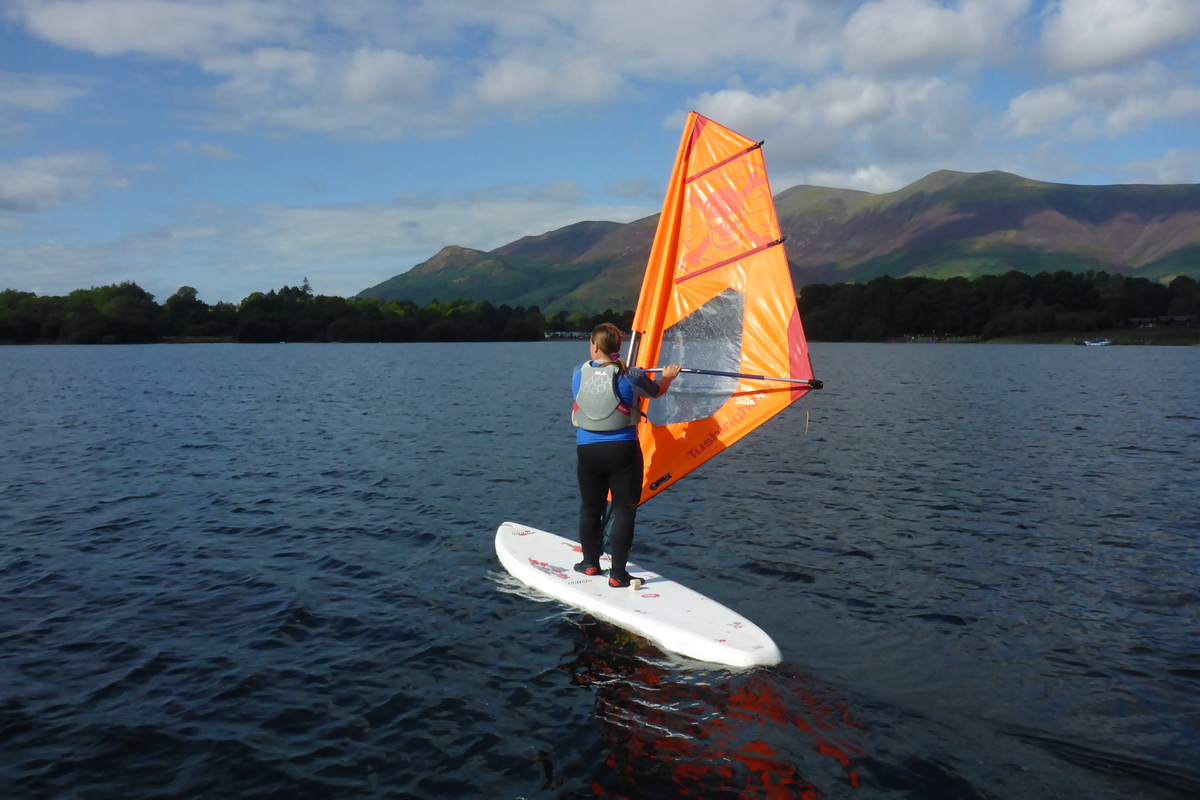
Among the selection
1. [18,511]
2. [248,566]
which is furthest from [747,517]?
[18,511]

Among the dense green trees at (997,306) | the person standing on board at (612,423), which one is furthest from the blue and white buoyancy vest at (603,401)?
the dense green trees at (997,306)

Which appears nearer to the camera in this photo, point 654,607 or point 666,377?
point 666,377

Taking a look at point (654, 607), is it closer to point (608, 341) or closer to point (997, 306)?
point (608, 341)

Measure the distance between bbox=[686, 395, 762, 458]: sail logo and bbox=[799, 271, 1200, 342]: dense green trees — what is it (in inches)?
6945

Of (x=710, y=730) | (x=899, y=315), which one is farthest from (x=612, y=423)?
(x=899, y=315)

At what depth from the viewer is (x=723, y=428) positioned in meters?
9.75

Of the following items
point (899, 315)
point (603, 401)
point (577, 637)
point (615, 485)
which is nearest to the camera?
point (603, 401)

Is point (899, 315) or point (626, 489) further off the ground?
point (899, 315)

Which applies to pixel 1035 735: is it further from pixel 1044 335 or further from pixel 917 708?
pixel 1044 335

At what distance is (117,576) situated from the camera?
37.1 ft

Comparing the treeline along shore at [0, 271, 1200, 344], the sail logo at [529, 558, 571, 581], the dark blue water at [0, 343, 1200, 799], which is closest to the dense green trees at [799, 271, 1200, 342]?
the treeline along shore at [0, 271, 1200, 344]

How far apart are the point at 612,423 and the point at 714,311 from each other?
2.15m

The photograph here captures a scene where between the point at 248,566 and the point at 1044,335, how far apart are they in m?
174

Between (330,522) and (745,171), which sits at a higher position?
(745,171)
